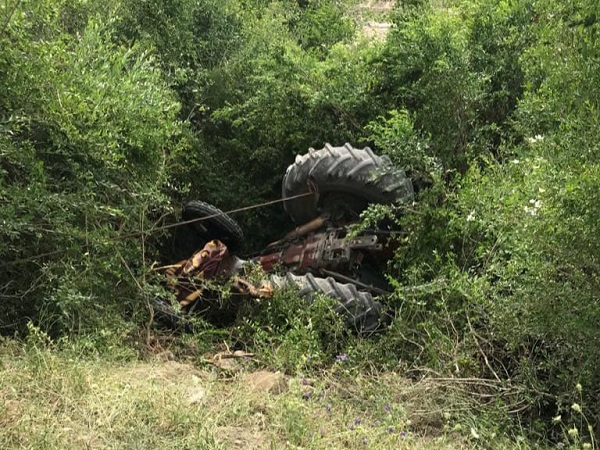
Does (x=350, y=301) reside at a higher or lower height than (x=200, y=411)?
lower

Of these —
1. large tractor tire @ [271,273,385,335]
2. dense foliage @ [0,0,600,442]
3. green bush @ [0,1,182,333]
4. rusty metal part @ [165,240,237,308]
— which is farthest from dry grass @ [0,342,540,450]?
rusty metal part @ [165,240,237,308]

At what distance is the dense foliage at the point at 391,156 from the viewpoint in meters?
3.20

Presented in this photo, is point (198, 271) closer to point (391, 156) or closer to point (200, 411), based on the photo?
point (391, 156)

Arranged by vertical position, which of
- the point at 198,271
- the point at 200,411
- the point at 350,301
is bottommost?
the point at 350,301

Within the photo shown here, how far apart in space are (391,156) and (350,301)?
4.16ft

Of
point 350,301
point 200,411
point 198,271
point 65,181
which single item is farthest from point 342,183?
point 200,411

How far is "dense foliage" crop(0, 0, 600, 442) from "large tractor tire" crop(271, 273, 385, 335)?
154 millimetres

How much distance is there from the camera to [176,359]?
13.7ft

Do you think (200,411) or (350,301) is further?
(350,301)

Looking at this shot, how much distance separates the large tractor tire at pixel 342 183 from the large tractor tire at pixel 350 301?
83 cm

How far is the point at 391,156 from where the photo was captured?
509 centimetres

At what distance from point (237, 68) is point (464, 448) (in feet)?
16.2

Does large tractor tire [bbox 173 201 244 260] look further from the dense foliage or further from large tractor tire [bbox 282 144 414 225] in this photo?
large tractor tire [bbox 282 144 414 225]

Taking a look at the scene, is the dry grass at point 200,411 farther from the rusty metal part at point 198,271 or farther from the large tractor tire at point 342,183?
the large tractor tire at point 342,183
